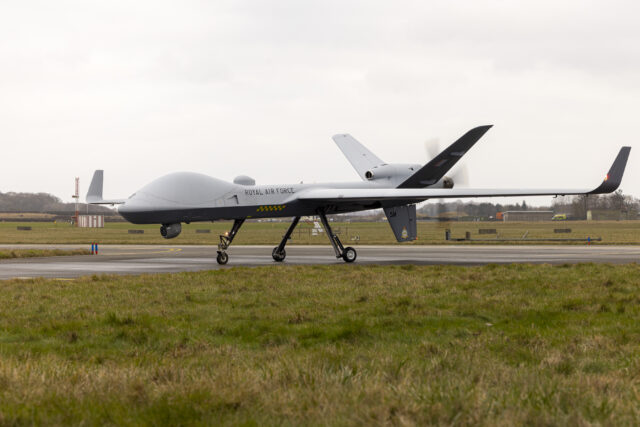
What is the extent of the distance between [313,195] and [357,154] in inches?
253

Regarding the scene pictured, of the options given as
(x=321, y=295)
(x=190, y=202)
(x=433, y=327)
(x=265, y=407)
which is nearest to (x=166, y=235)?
(x=190, y=202)

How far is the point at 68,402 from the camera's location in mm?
4711

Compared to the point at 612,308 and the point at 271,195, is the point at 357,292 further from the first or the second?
the point at 271,195

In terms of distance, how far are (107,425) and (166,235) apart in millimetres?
19037

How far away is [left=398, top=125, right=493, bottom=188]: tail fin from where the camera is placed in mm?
24297

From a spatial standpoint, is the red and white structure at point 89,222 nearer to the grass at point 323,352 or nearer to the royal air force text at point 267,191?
the royal air force text at point 267,191

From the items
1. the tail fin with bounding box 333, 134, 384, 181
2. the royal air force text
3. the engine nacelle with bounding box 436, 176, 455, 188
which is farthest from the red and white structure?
the engine nacelle with bounding box 436, 176, 455, 188

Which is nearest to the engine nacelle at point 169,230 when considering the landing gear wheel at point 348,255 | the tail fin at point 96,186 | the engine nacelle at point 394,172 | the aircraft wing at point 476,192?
the aircraft wing at point 476,192

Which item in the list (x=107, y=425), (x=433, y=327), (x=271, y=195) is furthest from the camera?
(x=271, y=195)

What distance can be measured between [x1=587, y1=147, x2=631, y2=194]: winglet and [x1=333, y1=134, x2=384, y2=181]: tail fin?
10.3 m

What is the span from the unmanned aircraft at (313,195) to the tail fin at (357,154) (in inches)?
55.2

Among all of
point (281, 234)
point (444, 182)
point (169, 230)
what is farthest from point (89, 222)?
point (444, 182)

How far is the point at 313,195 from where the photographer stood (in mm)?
23938

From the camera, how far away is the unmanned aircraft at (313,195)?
22266 mm
